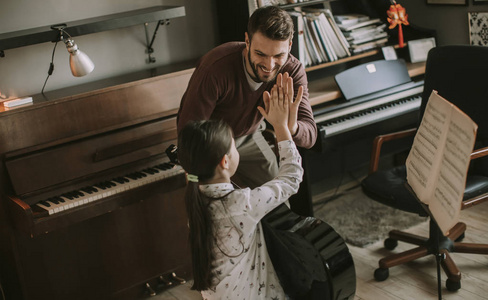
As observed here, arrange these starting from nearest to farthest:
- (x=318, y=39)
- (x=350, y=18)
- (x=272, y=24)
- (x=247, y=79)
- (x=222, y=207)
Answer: (x=222, y=207)
(x=272, y=24)
(x=247, y=79)
(x=318, y=39)
(x=350, y=18)

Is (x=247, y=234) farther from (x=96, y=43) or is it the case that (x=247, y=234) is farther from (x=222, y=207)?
(x=96, y=43)

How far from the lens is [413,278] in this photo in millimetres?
3043

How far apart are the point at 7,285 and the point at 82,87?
105cm

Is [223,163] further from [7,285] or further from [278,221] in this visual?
[7,285]

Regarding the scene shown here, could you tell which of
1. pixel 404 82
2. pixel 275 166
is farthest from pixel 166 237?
pixel 404 82

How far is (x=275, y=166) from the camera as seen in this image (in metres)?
2.96

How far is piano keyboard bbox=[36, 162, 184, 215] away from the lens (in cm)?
268

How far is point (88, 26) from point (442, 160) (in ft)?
5.79

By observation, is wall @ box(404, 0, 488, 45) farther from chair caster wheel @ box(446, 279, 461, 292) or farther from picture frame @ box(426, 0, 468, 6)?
chair caster wheel @ box(446, 279, 461, 292)

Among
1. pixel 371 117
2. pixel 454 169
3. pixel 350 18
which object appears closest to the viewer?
pixel 454 169

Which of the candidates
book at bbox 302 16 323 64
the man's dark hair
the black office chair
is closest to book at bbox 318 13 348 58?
book at bbox 302 16 323 64

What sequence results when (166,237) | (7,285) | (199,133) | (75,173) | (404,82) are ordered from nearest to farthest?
(199,133), (75,173), (7,285), (166,237), (404,82)

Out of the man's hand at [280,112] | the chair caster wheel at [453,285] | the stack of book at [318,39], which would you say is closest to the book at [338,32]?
the stack of book at [318,39]

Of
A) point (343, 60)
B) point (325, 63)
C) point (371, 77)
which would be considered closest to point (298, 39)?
point (325, 63)
